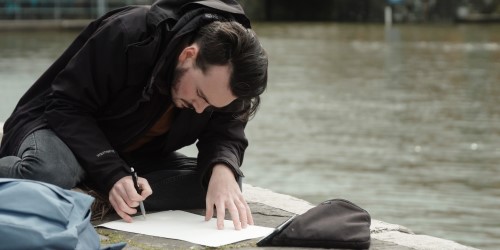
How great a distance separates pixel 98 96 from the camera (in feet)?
11.7

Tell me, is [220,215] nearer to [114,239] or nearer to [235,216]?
[235,216]

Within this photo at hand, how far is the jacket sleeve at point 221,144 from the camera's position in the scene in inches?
147

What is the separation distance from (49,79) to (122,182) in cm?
53

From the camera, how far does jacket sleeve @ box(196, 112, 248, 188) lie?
3730mm

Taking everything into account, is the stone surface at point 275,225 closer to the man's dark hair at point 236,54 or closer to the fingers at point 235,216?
the fingers at point 235,216

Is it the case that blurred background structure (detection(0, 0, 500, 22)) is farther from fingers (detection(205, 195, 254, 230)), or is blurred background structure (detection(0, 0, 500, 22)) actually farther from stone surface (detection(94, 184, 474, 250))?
fingers (detection(205, 195, 254, 230))

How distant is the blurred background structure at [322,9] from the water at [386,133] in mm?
13464

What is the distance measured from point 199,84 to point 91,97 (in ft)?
1.30

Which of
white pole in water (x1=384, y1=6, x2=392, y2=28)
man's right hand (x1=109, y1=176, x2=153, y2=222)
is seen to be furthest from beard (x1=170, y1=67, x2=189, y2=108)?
white pole in water (x1=384, y1=6, x2=392, y2=28)

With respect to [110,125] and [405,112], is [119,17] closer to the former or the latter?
[110,125]

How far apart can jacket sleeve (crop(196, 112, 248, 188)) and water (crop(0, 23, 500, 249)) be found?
2.16 meters

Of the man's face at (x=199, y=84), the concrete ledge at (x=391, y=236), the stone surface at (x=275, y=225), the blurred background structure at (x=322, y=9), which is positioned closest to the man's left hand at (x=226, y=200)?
the stone surface at (x=275, y=225)

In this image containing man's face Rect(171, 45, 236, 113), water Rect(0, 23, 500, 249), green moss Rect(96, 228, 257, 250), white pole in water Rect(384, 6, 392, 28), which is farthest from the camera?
white pole in water Rect(384, 6, 392, 28)

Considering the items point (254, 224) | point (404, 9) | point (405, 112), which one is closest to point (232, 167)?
point (254, 224)
